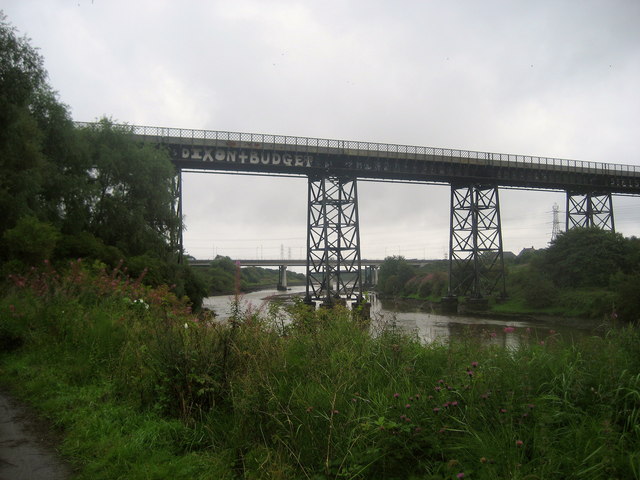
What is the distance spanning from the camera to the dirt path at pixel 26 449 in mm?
2902

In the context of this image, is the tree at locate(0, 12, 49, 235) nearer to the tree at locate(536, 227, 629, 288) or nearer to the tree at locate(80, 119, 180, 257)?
the tree at locate(80, 119, 180, 257)

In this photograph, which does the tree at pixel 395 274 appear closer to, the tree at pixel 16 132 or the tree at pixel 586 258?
the tree at pixel 586 258

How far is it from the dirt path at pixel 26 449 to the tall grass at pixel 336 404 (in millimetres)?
142

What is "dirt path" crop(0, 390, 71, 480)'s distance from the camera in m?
2.90

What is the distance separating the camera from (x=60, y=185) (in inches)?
715

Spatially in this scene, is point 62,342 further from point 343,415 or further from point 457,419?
point 457,419

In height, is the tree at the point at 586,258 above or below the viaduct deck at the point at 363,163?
below

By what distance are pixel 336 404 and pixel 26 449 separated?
2481 mm

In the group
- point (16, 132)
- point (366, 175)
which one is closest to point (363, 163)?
point (366, 175)

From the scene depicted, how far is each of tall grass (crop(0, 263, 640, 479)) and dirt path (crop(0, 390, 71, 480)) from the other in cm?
14

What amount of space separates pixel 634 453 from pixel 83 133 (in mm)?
25093

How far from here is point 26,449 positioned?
10.7ft

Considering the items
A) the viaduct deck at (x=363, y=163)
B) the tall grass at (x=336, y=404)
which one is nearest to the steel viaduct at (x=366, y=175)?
the viaduct deck at (x=363, y=163)

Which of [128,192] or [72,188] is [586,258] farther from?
[72,188]
